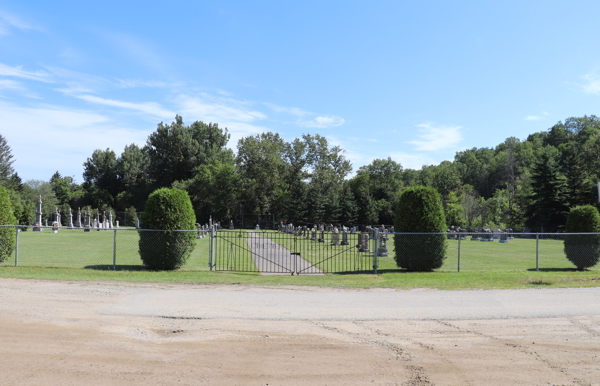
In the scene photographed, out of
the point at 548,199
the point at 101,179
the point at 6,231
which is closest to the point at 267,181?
the point at 101,179

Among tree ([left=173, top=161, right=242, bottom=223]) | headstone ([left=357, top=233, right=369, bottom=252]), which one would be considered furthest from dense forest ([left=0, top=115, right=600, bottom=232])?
headstone ([left=357, top=233, right=369, bottom=252])

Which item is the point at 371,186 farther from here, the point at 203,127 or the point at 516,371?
the point at 516,371

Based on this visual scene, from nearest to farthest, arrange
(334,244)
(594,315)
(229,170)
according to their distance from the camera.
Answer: (594,315) < (334,244) < (229,170)

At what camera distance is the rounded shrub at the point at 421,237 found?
54.9 feet

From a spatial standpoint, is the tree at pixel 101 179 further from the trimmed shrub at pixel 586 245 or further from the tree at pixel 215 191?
the trimmed shrub at pixel 586 245

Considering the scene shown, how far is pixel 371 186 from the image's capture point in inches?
3509

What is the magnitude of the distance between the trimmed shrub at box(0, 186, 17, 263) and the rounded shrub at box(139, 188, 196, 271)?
556 centimetres

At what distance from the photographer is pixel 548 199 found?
55.4 m

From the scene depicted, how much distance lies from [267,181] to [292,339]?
72.7 m

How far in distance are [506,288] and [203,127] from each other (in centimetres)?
8121

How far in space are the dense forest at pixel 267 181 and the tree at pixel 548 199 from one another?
3.50 meters

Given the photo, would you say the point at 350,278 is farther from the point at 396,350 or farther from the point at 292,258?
the point at 396,350

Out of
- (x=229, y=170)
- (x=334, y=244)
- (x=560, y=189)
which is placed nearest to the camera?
(x=334, y=244)

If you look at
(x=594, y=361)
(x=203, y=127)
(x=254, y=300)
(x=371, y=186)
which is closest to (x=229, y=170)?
(x=203, y=127)
